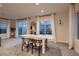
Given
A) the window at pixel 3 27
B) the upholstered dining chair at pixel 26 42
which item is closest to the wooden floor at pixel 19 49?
the upholstered dining chair at pixel 26 42

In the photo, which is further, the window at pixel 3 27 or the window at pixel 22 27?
the window at pixel 22 27

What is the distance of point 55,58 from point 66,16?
1.31 m

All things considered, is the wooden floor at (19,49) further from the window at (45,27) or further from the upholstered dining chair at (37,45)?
the window at (45,27)

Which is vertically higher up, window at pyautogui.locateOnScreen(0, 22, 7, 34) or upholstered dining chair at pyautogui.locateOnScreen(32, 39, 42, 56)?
window at pyautogui.locateOnScreen(0, 22, 7, 34)

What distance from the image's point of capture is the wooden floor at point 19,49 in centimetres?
246

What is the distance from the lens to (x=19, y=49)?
259 centimetres

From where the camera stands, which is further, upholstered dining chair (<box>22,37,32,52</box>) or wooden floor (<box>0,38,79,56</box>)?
upholstered dining chair (<box>22,37,32,52</box>)

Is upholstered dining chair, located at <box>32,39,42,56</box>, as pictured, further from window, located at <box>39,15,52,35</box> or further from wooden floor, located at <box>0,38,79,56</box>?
window, located at <box>39,15,52,35</box>

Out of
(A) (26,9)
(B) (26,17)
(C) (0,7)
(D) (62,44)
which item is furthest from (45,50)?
(C) (0,7)

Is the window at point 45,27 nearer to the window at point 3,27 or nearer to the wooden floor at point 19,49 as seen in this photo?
the wooden floor at point 19,49

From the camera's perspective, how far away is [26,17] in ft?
8.79

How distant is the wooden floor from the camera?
8.06ft

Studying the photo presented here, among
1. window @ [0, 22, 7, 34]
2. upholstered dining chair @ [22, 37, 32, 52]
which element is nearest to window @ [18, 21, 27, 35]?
upholstered dining chair @ [22, 37, 32, 52]

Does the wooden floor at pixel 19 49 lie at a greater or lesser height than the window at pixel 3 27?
lesser
